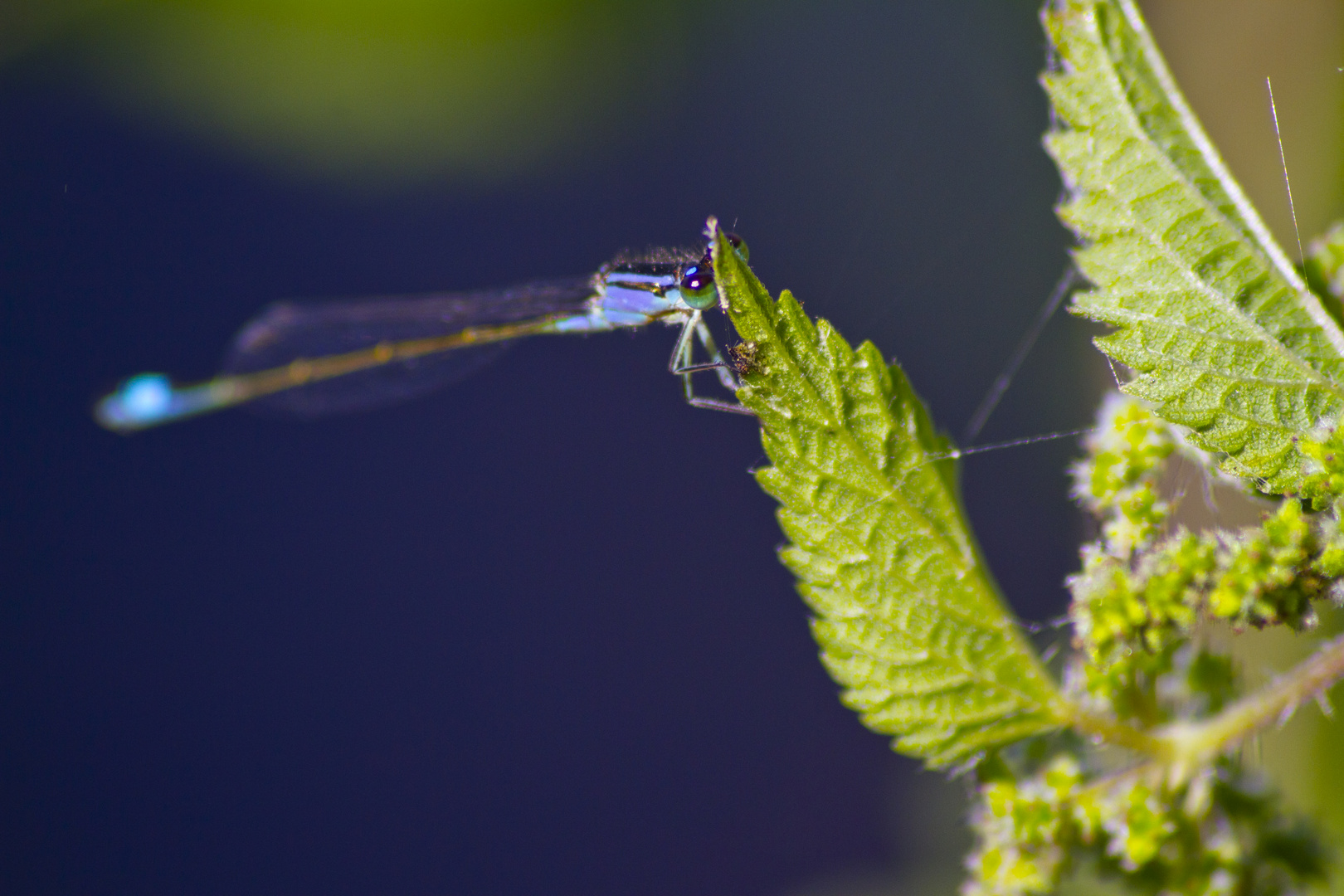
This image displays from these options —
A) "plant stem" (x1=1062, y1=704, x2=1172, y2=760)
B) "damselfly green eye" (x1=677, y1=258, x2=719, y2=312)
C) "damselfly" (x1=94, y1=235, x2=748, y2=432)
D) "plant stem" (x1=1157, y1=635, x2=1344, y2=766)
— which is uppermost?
"damselfly" (x1=94, y1=235, x2=748, y2=432)

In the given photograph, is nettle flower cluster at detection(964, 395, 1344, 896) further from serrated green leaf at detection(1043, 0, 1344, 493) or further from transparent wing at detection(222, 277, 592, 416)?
transparent wing at detection(222, 277, 592, 416)

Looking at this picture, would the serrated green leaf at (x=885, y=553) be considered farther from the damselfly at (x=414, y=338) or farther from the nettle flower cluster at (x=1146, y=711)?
the damselfly at (x=414, y=338)

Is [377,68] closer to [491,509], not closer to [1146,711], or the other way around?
[491,509]

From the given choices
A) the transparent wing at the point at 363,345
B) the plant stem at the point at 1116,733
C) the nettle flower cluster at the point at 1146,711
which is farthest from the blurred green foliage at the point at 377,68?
the plant stem at the point at 1116,733

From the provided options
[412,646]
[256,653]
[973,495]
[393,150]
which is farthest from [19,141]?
[973,495]

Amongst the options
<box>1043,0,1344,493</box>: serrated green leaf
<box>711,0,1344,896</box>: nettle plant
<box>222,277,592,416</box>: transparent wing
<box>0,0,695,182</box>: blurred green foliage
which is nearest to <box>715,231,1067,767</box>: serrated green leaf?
<box>711,0,1344,896</box>: nettle plant

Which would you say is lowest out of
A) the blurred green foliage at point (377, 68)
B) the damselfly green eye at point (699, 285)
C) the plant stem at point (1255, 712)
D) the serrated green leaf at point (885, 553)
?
the plant stem at point (1255, 712)

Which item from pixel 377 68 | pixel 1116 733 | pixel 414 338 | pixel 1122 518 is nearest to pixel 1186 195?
pixel 1122 518
